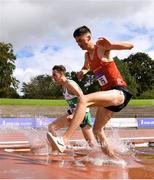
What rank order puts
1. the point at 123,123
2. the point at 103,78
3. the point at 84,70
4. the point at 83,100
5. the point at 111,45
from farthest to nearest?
1. the point at 123,123
2. the point at 84,70
3. the point at 103,78
4. the point at 111,45
5. the point at 83,100

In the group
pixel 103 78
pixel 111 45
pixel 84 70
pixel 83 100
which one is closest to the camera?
pixel 83 100

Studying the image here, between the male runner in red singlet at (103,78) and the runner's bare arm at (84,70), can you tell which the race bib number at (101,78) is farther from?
the runner's bare arm at (84,70)

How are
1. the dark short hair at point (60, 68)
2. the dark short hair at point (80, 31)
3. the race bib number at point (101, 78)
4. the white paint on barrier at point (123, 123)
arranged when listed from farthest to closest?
the white paint on barrier at point (123, 123) < the dark short hair at point (60, 68) < the race bib number at point (101, 78) < the dark short hair at point (80, 31)

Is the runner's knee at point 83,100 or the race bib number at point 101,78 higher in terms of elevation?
the race bib number at point 101,78

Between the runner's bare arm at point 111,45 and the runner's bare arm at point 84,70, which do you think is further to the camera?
the runner's bare arm at point 84,70

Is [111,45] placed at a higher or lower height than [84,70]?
higher

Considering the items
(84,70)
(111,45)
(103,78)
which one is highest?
(111,45)

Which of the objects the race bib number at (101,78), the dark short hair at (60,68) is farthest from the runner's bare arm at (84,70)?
the dark short hair at (60,68)

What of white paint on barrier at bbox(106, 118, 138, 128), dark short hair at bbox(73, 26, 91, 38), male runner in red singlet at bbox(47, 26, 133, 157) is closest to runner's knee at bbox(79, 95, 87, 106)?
male runner in red singlet at bbox(47, 26, 133, 157)

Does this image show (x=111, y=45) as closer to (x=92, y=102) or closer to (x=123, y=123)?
(x=92, y=102)

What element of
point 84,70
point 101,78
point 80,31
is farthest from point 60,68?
point 80,31

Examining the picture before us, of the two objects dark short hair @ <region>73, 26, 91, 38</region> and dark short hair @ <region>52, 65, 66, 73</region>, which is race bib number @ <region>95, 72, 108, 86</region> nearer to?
dark short hair @ <region>73, 26, 91, 38</region>

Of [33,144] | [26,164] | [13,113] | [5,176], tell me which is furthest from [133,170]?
[13,113]

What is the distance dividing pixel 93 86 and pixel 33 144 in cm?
8408
